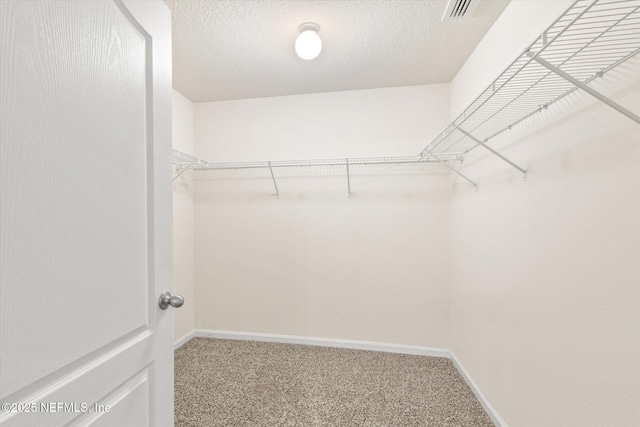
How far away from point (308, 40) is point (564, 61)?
127 centimetres

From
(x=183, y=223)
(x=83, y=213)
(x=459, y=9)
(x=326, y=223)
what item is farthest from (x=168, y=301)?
(x=459, y=9)

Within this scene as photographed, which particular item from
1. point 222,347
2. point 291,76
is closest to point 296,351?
point 222,347

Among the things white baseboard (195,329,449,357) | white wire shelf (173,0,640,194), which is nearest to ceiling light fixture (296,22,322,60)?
white wire shelf (173,0,640,194)

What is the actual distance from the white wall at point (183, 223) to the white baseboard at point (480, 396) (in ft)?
8.01

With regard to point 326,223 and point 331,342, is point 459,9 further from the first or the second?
point 331,342

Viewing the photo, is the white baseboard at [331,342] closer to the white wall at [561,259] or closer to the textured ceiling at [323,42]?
the white wall at [561,259]

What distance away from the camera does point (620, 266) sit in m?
0.85

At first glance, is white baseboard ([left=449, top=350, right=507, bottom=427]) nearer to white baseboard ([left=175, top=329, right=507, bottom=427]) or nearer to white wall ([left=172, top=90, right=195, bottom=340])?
white baseboard ([left=175, top=329, right=507, bottom=427])

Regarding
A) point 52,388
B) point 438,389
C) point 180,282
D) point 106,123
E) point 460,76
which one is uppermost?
point 460,76

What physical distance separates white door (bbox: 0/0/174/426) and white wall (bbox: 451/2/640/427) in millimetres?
1519

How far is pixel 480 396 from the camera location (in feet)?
5.62

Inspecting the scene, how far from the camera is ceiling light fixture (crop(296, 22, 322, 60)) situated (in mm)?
1574

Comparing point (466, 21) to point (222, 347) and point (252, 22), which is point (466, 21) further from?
point (222, 347)

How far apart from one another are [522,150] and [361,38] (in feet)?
3.82
